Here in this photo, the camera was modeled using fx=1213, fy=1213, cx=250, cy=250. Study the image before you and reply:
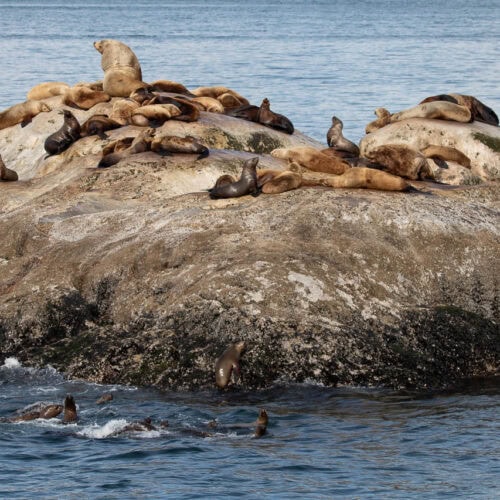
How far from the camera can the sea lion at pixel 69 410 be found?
420 inches

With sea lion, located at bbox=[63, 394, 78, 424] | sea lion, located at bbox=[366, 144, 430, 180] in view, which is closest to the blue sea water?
sea lion, located at bbox=[63, 394, 78, 424]

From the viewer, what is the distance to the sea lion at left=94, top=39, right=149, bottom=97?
23203 millimetres

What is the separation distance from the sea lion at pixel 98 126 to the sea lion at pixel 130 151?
5.81ft

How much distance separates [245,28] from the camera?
295 feet

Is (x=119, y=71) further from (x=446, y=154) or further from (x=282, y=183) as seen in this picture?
(x=282, y=183)

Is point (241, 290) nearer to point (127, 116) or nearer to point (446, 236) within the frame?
point (446, 236)

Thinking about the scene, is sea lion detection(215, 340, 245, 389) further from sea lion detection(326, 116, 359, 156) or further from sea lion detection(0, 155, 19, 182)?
sea lion detection(326, 116, 359, 156)

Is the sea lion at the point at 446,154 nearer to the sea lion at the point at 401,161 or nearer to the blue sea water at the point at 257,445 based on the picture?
the sea lion at the point at 401,161

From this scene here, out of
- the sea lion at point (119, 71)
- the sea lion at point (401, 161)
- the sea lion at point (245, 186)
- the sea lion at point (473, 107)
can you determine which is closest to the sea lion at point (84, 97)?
the sea lion at point (119, 71)

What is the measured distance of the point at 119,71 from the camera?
23531 mm

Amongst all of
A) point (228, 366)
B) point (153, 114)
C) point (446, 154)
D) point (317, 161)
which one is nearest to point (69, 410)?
point (228, 366)

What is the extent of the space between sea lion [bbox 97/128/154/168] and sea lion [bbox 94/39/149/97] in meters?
4.53

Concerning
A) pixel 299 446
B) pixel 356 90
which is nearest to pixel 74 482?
pixel 299 446

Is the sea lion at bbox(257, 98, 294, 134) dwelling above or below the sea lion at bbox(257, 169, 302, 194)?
above
